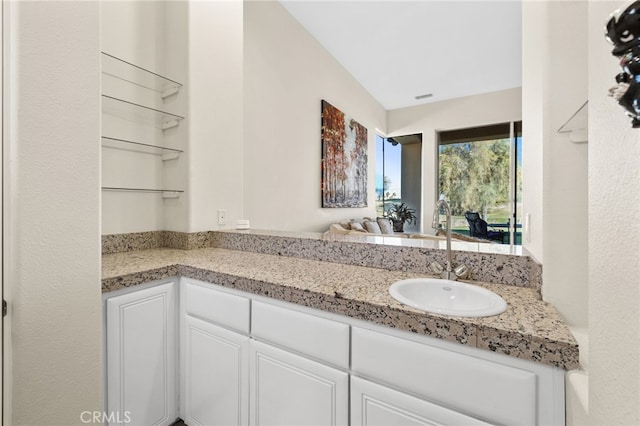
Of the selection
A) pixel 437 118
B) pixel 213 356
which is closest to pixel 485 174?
pixel 437 118

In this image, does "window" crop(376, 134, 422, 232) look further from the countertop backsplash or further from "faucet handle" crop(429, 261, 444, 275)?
"faucet handle" crop(429, 261, 444, 275)

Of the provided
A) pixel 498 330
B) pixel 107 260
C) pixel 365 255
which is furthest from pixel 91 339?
pixel 498 330

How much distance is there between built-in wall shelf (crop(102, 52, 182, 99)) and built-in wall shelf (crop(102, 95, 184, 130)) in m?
0.14

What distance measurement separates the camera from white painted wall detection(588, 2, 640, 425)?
36 cm

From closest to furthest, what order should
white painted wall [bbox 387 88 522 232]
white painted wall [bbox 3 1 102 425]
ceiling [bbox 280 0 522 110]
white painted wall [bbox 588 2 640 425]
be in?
1. white painted wall [bbox 588 2 640 425]
2. white painted wall [bbox 3 1 102 425]
3. ceiling [bbox 280 0 522 110]
4. white painted wall [bbox 387 88 522 232]

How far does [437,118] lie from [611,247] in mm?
6177

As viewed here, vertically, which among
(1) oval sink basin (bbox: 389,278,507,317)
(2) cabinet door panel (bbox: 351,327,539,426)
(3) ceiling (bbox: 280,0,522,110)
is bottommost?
(2) cabinet door panel (bbox: 351,327,539,426)

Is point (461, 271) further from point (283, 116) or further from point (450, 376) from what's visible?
point (283, 116)

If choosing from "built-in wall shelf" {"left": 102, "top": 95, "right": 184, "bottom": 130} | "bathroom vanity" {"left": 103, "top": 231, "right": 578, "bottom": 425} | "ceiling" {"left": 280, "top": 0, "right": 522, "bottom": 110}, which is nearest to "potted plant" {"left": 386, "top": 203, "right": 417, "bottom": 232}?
"ceiling" {"left": 280, "top": 0, "right": 522, "bottom": 110}

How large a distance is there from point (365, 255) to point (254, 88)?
2.21m

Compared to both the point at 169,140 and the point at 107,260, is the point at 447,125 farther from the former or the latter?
the point at 107,260

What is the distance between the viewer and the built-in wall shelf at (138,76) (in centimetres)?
176

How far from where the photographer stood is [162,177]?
2098 millimetres

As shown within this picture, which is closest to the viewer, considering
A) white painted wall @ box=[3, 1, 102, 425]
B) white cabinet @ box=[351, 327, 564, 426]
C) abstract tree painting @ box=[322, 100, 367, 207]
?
white cabinet @ box=[351, 327, 564, 426]
